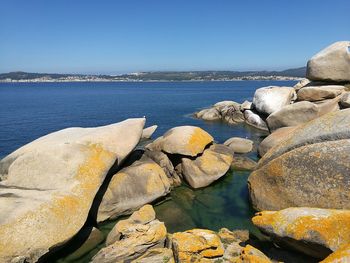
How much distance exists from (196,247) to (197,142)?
9043 millimetres

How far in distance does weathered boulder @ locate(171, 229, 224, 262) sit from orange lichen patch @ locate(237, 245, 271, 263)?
63 cm

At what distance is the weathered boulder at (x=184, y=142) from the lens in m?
17.7

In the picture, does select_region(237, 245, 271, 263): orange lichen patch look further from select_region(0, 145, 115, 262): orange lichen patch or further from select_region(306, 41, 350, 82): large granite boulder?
select_region(306, 41, 350, 82): large granite boulder

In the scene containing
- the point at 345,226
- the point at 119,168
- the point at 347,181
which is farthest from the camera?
the point at 119,168

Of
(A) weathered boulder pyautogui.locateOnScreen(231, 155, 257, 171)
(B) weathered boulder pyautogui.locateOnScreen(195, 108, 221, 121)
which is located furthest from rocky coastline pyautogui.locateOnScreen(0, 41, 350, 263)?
(B) weathered boulder pyautogui.locateOnScreen(195, 108, 221, 121)

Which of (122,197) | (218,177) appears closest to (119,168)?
(122,197)

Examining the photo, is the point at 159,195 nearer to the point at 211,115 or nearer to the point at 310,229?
the point at 310,229

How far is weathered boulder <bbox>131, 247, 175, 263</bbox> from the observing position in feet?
30.7

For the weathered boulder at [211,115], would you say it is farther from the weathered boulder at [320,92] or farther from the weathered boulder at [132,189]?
the weathered boulder at [132,189]

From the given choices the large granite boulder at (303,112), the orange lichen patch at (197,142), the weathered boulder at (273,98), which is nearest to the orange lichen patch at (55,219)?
the orange lichen patch at (197,142)

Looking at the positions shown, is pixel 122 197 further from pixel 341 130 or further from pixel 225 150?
pixel 341 130

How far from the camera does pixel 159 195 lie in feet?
49.9

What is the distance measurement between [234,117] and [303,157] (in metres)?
28.2

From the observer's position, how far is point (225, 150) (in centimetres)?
1944
